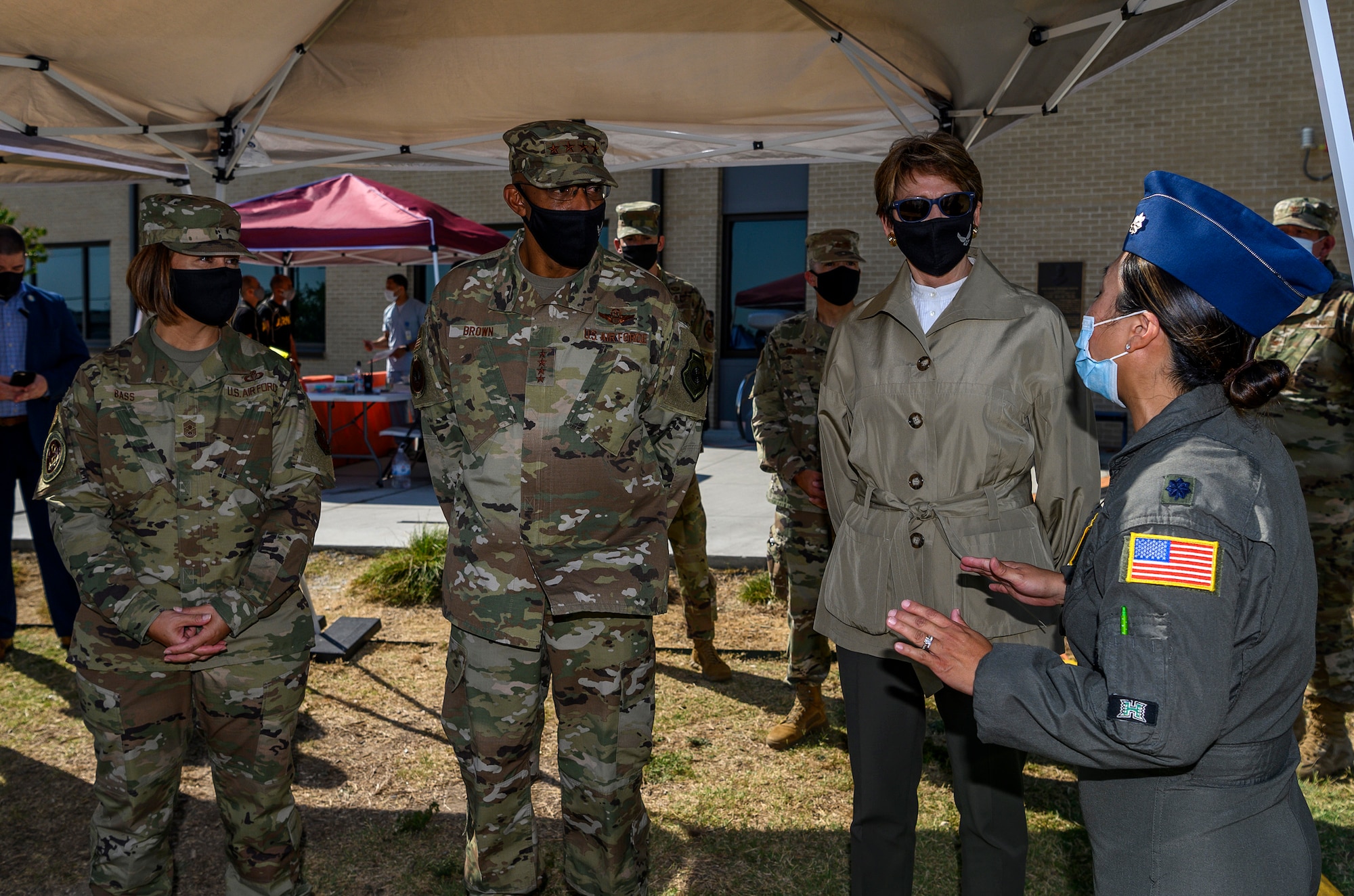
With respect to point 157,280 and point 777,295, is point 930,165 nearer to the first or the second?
point 157,280

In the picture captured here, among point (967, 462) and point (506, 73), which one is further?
point (506, 73)

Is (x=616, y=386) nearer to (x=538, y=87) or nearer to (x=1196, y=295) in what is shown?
(x=1196, y=295)

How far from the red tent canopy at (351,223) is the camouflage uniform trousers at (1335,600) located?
730 centimetres

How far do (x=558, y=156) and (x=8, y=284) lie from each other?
364cm

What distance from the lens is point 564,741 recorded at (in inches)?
106

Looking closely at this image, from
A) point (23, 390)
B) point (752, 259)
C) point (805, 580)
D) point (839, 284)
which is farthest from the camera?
point (752, 259)

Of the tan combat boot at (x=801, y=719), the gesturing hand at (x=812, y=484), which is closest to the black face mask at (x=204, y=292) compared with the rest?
the gesturing hand at (x=812, y=484)

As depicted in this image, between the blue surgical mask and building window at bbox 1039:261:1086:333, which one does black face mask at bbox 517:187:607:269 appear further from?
building window at bbox 1039:261:1086:333

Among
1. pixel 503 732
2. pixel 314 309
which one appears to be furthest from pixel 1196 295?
pixel 314 309

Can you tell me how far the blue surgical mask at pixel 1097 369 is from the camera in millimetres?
1570

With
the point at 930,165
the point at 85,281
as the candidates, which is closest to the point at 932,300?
the point at 930,165

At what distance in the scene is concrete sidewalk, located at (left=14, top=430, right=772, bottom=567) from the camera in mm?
7574

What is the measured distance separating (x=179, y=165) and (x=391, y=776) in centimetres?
305

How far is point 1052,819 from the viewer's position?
3.55 m
